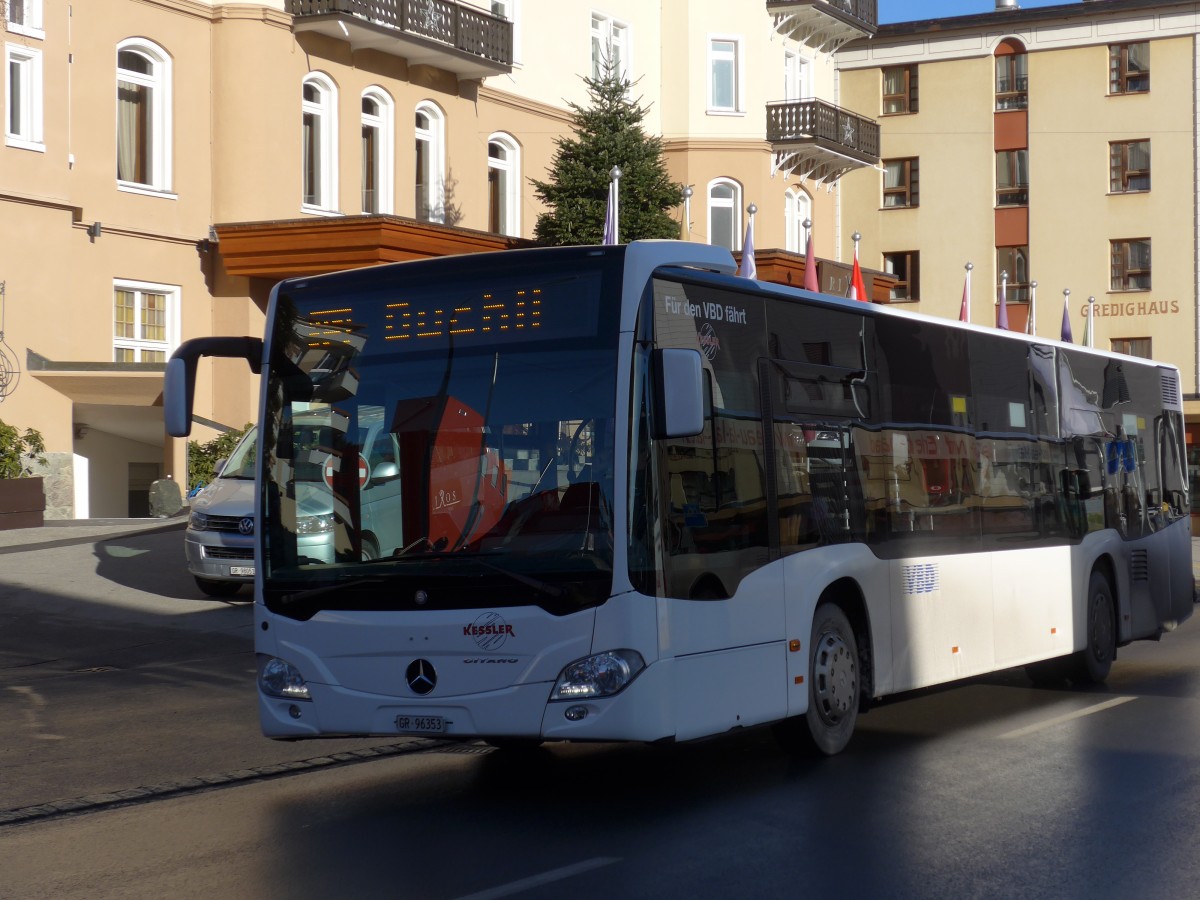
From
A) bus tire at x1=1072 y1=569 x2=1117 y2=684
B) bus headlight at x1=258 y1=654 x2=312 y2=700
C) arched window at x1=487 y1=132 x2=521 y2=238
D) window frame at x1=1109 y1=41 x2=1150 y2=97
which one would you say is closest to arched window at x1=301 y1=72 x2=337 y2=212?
arched window at x1=487 y1=132 x2=521 y2=238

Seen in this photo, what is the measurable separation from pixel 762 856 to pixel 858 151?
Result: 129 feet

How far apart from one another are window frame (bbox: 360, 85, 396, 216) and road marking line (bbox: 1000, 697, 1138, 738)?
2350 cm

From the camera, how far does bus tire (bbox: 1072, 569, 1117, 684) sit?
540 inches

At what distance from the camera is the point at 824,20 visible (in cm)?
4403

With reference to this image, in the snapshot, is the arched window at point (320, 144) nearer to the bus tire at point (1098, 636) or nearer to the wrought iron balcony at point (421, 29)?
the wrought iron balcony at point (421, 29)

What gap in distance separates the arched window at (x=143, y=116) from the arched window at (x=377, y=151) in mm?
4486

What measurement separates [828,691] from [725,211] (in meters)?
33.6

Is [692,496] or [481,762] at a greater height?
[692,496]

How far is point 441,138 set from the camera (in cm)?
3544

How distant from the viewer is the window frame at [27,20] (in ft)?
89.0

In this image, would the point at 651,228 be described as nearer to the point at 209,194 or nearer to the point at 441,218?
the point at 441,218

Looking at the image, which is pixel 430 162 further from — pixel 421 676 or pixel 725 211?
pixel 421 676

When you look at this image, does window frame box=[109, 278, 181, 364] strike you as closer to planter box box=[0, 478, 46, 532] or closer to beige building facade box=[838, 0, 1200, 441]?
planter box box=[0, 478, 46, 532]

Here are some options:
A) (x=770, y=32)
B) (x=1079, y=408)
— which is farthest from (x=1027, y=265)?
(x=1079, y=408)
